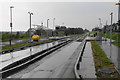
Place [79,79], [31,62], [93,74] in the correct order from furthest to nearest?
[31,62] < [93,74] < [79,79]

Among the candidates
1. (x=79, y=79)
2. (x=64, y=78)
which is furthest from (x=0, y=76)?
(x=79, y=79)

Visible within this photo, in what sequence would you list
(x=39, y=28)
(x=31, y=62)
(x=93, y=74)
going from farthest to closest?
1. (x=39, y=28)
2. (x=31, y=62)
3. (x=93, y=74)

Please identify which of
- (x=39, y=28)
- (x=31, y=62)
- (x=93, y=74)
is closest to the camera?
(x=93, y=74)

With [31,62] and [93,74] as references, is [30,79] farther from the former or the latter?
[31,62]

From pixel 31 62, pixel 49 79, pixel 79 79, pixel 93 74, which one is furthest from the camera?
pixel 31 62

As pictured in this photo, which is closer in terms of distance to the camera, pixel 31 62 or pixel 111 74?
pixel 111 74

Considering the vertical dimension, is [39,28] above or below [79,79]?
above

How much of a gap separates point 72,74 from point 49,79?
1484mm

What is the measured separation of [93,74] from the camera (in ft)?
26.0

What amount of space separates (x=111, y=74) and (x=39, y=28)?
4943 cm

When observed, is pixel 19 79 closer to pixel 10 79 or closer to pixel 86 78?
pixel 10 79

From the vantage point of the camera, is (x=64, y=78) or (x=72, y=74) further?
(x=72, y=74)

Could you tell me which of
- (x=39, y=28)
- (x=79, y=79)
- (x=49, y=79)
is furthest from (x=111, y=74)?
(x=39, y=28)

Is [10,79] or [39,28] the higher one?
[39,28]
